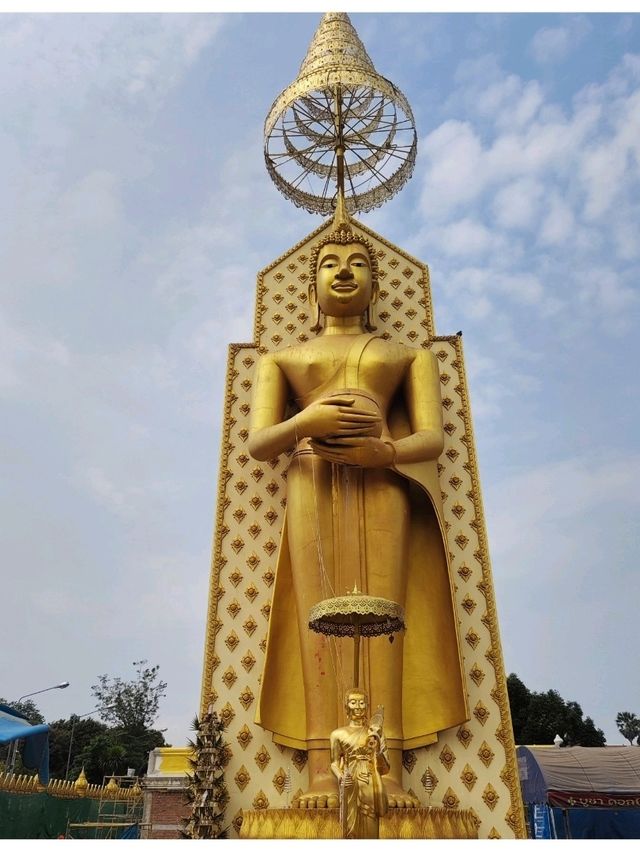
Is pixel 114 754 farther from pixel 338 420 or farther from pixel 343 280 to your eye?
pixel 338 420

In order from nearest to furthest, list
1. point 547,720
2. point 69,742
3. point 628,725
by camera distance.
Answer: point 547,720
point 69,742
point 628,725

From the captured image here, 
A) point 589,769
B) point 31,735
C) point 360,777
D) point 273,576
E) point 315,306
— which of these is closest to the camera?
point 360,777

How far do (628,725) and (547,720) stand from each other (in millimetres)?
16860

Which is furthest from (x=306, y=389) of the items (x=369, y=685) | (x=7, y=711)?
(x=7, y=711)

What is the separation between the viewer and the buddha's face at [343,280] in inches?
267

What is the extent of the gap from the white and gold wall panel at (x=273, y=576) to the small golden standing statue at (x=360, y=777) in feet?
6.43

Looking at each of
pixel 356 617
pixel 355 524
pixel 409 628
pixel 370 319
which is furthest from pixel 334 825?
pixel 370 319

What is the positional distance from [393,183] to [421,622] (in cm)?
572

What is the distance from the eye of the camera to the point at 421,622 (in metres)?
5.85

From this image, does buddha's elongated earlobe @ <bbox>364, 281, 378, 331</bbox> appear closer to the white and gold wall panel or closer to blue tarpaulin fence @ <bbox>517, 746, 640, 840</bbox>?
the white and gold wall panel

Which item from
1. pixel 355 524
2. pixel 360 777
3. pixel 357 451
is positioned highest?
pixel 357 451

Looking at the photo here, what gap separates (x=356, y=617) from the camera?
457cm

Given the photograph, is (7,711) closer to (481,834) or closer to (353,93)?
(481,834)

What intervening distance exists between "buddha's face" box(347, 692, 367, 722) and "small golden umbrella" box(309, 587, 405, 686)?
0.25 meters
